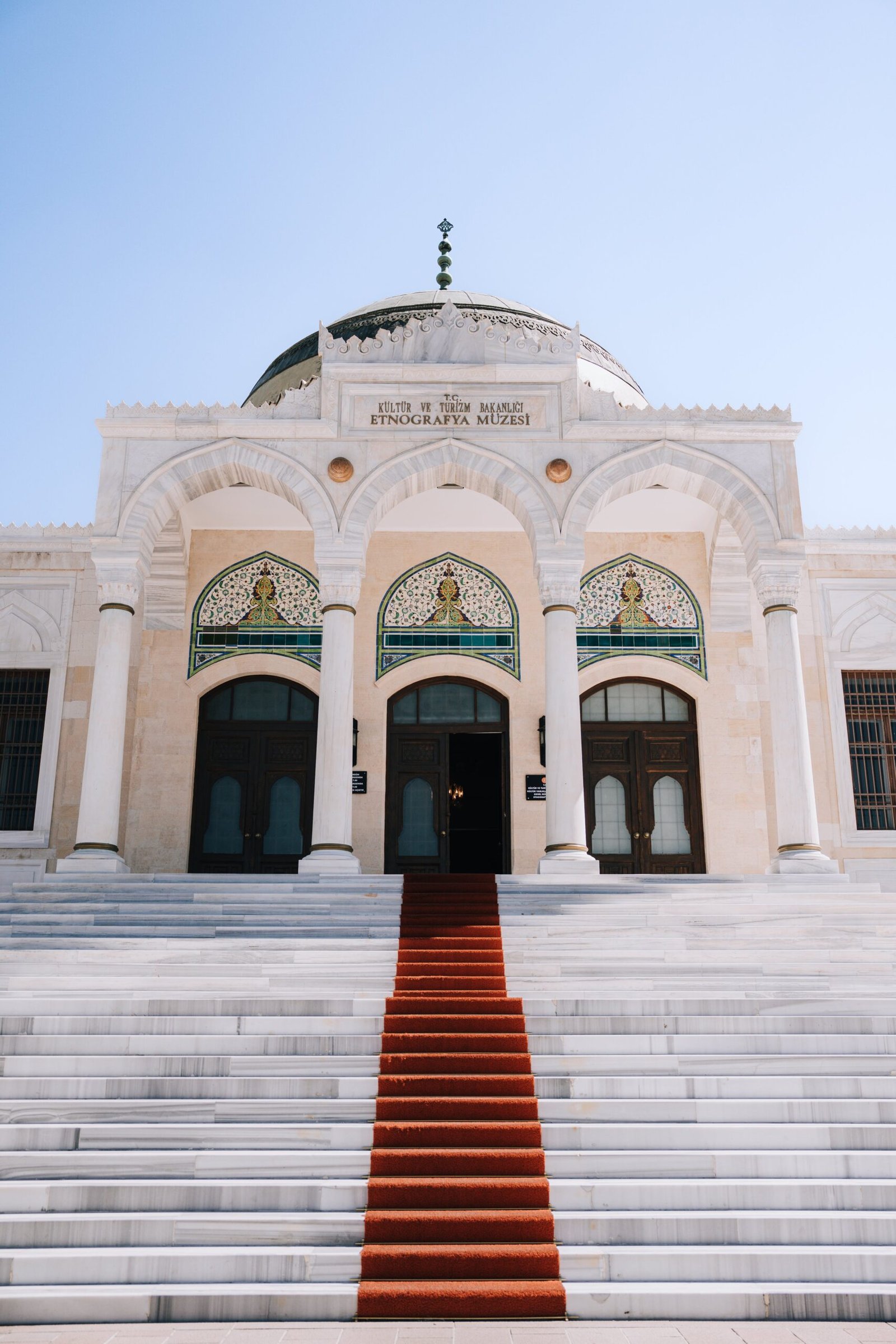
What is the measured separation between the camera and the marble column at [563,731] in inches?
407

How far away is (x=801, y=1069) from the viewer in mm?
6289

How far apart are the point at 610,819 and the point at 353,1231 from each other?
822 cm

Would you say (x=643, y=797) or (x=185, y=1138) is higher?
(x=643, y=797)

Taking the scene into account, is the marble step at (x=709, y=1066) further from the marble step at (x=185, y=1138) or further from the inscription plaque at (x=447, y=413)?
the inscription plaque at (x=447, y=413)

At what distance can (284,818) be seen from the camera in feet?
42.6

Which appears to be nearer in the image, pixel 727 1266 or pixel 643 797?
pixel 727 1266

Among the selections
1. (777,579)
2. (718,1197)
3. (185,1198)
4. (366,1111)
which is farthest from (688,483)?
(185,1198)

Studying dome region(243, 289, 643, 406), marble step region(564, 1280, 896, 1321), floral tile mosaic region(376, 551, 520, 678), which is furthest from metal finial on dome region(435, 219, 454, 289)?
marble step region(564, 1280, 896, 1321)

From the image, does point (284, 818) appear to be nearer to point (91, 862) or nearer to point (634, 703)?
point (91, 862)

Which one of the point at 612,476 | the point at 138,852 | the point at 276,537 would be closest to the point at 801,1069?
the point at 612,476

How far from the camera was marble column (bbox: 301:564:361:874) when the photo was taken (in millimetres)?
10391

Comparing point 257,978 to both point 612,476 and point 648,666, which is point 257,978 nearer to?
point 612,476

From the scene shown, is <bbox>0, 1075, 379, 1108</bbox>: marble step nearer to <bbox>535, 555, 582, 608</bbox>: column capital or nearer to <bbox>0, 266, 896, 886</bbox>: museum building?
<bbox>0, 266, 896, 886</bbox>: museum building

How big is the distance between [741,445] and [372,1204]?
8.34m
